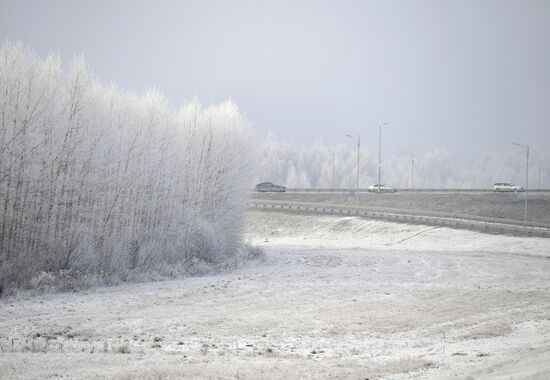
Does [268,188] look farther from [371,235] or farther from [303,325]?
[303,325]

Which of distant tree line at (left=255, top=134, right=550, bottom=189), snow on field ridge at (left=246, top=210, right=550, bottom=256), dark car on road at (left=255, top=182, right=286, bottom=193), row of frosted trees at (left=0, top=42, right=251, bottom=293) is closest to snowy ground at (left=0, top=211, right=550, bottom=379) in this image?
row of frosted trees at (left=0, top=42, right=251, bottom=293)

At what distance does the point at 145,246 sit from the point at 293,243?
87.3 ft

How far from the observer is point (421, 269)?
133 feet

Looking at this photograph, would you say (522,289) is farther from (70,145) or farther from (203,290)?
(70,145)

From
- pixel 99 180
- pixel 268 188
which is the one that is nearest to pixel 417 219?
pixel 99 180

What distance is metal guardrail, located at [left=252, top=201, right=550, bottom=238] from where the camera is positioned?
189ft

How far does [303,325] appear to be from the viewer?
2280 cm

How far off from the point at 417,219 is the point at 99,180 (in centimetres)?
4259

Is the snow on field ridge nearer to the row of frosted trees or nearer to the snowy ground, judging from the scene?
the snowy ground

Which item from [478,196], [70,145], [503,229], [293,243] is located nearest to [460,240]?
[503,229]

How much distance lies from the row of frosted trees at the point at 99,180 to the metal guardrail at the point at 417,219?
2190 cm

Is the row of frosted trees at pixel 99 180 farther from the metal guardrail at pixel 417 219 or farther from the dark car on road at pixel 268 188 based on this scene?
the dark car on road at pixel 268 188

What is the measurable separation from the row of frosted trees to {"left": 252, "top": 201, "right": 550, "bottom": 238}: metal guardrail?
21904 mm

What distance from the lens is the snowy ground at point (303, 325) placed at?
15273 mm
